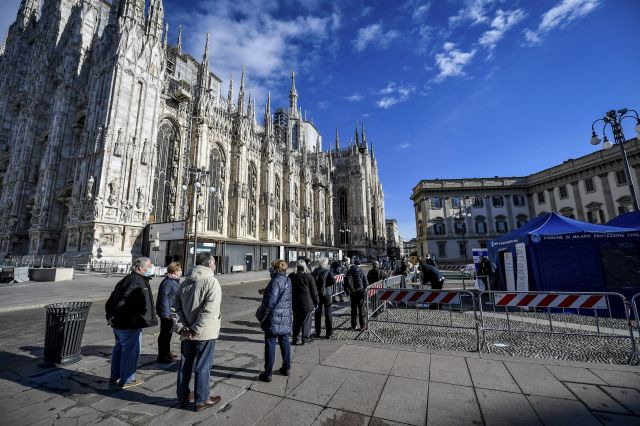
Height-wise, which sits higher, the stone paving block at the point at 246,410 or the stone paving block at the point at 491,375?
the stone paving block at the point at 246,410

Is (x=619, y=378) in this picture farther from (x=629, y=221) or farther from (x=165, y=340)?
(x=629, y=221)

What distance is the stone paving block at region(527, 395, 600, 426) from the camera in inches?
110

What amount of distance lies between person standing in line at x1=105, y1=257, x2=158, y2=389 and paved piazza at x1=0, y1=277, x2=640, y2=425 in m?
0.22

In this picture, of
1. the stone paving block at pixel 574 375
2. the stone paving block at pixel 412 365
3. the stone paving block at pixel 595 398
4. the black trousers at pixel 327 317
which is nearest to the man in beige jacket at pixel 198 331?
the stone paving block at pixel 412 365

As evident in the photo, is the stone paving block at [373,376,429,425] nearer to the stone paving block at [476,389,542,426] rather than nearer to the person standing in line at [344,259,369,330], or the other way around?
the stone paving block at [476,389,542,426]

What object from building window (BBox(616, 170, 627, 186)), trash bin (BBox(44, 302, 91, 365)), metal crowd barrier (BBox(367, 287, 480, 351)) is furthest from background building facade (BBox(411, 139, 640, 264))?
trash bin (BBox(44, 302, 91, 365))

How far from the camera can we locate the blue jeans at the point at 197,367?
314cm

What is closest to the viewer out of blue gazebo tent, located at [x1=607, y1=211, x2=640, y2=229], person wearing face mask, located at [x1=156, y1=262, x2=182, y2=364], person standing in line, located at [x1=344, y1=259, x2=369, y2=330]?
person wearing face mask, located at [x1=156, y1=262, x2=182, y2=364]

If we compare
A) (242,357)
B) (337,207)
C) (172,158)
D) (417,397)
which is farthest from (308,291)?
(337,207)

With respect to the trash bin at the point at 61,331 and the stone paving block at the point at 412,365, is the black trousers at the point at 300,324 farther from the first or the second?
the trash bin at the point at 61,331

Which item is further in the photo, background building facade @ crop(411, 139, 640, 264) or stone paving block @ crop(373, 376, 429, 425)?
background building facade @ crop(411, 139, 640, 264)

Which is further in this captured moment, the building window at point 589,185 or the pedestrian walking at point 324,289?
the building window at point 589,185

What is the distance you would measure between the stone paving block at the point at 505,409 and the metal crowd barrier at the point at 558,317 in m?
1.88

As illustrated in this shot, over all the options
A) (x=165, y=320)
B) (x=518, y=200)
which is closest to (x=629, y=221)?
(x=165, y=320)
